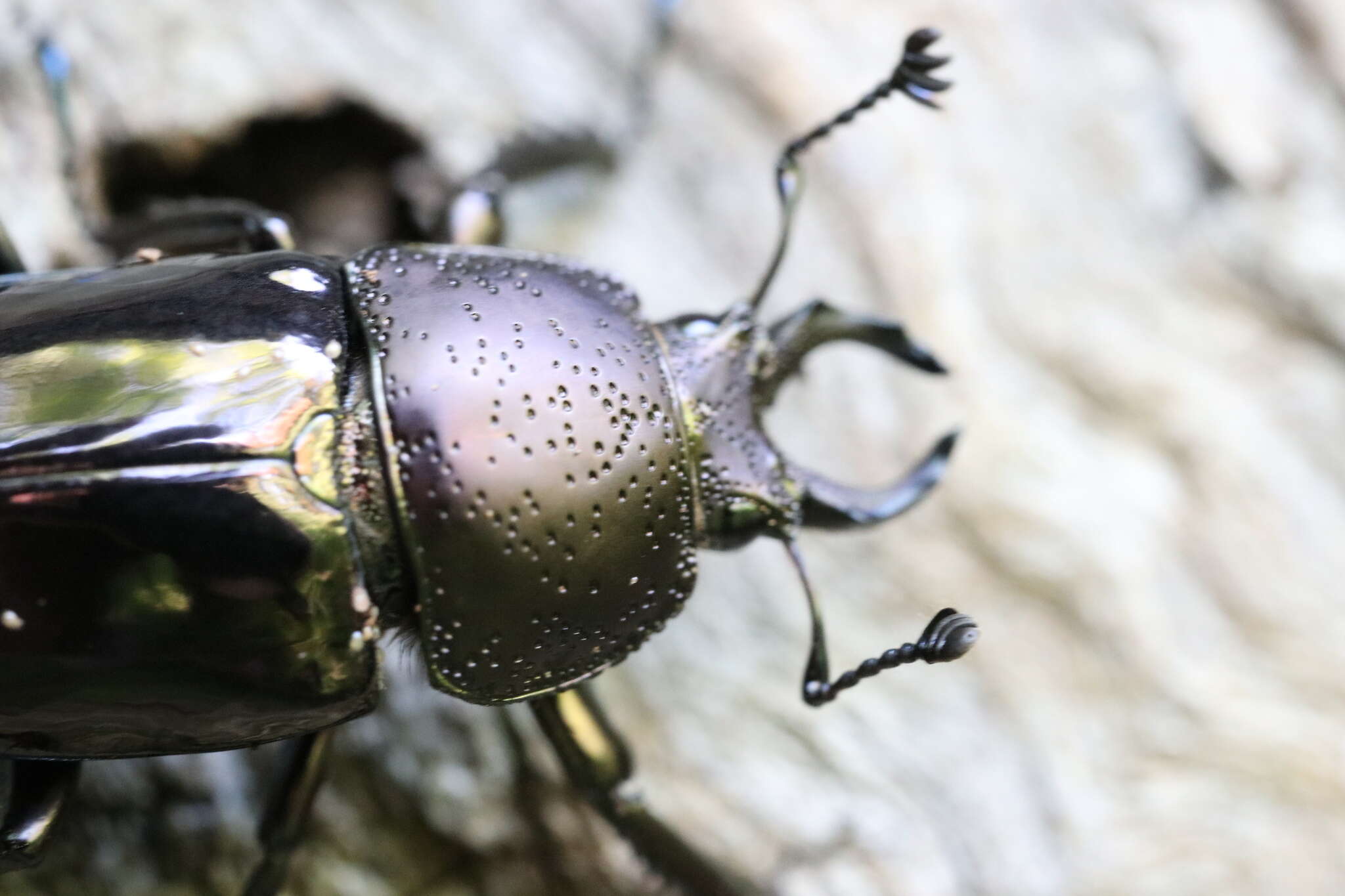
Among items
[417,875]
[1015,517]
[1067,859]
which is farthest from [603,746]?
[1015,517]

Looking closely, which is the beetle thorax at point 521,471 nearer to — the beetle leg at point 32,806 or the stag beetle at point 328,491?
the stag beetle at point 328,491

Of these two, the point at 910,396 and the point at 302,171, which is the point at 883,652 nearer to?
the point at 910,396

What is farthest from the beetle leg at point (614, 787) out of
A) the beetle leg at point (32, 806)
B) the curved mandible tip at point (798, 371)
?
the beetle leg at point (32, 806)

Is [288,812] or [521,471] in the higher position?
[521,471]

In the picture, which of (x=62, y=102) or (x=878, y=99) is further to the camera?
(x=62, y=102)

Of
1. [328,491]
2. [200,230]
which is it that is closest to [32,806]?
[328,491]

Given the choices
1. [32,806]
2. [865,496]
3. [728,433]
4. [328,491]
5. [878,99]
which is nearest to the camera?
[328,491]

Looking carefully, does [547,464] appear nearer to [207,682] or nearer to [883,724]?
[207,682]
